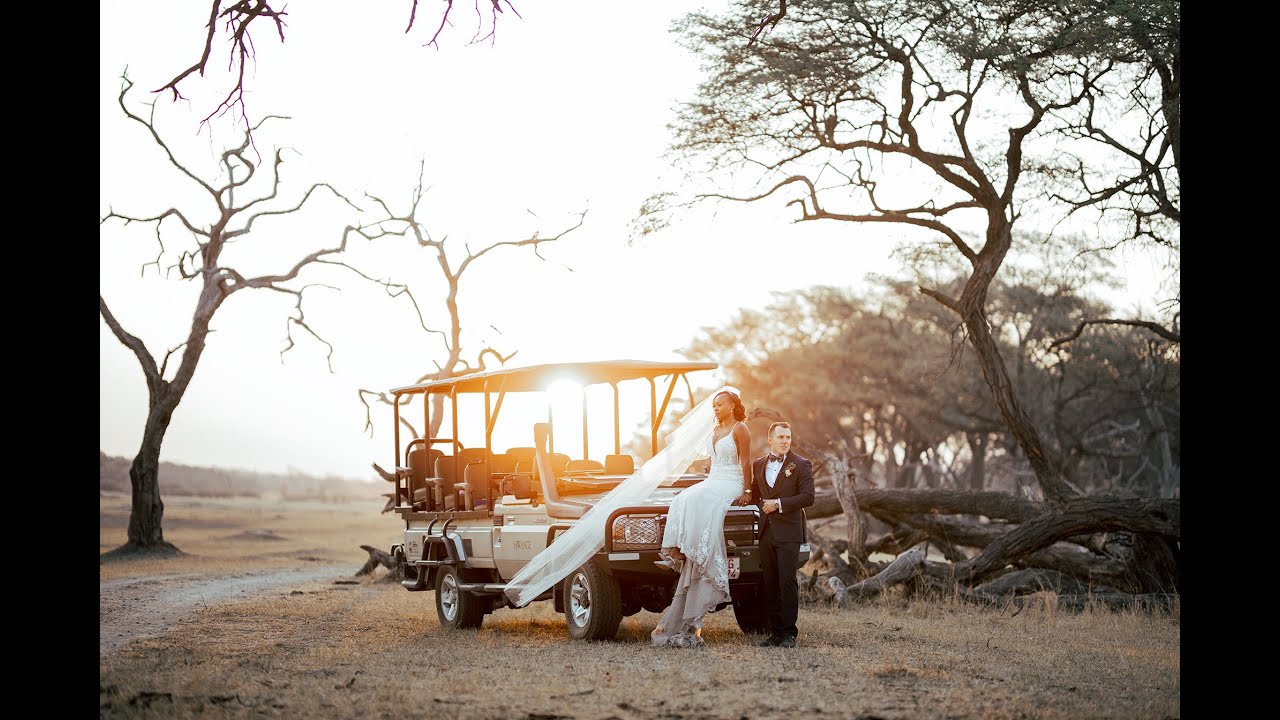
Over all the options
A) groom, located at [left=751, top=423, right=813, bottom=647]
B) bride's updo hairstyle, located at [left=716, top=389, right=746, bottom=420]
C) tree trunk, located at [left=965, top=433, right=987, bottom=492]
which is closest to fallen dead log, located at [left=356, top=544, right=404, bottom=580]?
groom, located at [left=751, top=423, right=813, bottom=647]

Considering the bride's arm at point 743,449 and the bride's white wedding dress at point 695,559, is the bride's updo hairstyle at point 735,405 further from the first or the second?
the bride's white wedding dress at point 695,559

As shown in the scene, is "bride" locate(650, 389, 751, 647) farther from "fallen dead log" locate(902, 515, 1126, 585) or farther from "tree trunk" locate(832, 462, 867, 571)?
"tree trunk" locate(832, 462, 867, 571)

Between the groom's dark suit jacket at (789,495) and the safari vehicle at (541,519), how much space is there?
191mm

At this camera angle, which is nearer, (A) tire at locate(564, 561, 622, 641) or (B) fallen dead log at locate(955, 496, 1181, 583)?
(A) tire at locate(564, 561, 622, 641)

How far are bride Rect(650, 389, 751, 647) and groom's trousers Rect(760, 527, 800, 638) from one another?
425mm

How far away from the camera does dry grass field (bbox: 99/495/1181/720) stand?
795cm

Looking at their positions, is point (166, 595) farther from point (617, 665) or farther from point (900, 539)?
point (900, 539)

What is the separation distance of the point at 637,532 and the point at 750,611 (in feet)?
5.39

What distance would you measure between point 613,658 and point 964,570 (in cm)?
683

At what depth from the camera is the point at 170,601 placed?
16.6 metres

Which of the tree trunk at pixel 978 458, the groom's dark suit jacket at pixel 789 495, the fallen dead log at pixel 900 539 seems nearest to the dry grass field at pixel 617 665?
the groom's dark suit jacket at pixel 789 495

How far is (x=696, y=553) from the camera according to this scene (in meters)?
Result: 10.6
